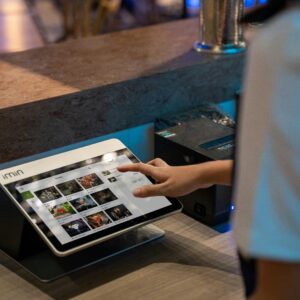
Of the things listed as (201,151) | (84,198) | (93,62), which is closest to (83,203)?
(84,198)

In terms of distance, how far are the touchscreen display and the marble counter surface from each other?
113 mm

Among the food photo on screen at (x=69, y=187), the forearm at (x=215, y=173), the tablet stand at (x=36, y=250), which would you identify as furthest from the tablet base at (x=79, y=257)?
the forearm at (x=215, y=173)

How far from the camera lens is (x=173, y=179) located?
95 centimetres

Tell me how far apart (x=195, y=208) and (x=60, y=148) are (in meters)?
0.27

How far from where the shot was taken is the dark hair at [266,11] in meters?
0.55

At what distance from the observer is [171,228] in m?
1.17

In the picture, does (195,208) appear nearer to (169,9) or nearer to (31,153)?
(31,153)

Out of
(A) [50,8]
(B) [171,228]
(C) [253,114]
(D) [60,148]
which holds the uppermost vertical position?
(C) [253,114]

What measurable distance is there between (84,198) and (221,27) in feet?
1.93

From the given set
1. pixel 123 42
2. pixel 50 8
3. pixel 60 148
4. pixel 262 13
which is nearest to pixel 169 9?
pixel 50 8

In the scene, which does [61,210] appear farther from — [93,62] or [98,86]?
[93,62]

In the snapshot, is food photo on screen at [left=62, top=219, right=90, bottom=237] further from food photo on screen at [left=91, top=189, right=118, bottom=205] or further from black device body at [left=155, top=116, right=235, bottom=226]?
black device body at [left=155, top=116, right=235, bottom=226]

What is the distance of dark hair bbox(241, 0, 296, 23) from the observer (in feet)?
1.82

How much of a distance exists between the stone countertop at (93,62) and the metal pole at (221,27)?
47mm
